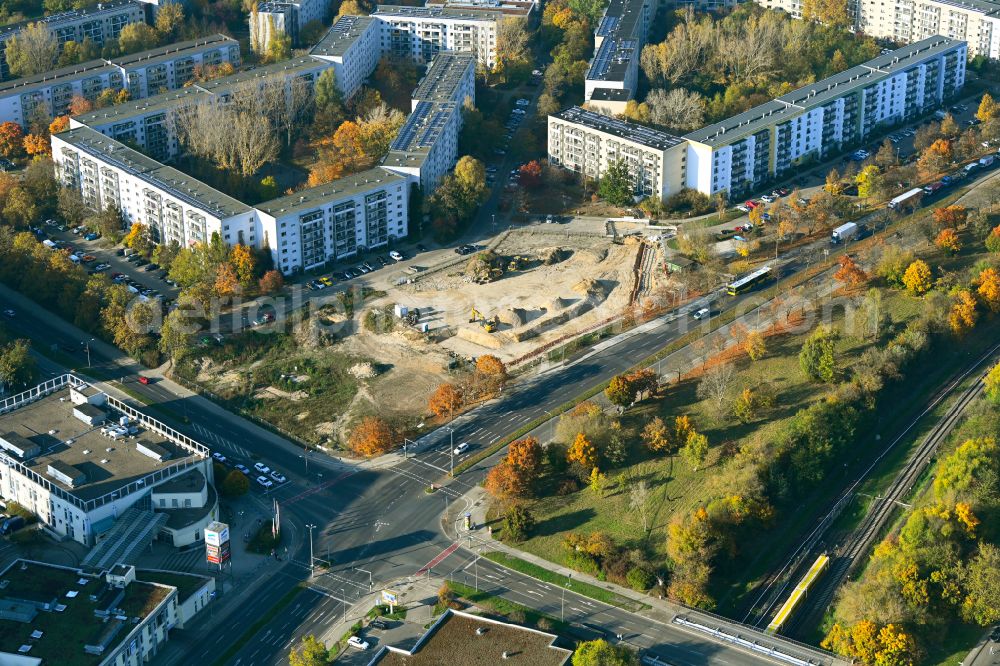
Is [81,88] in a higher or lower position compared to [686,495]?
higher

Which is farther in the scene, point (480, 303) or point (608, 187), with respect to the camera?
point (608, 187)

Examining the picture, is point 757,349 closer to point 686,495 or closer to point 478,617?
point 686,495

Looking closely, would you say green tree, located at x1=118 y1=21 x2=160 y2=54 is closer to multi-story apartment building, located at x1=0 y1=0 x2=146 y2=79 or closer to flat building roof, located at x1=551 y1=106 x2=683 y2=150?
multi-story apartment building, located at x1=0 y1=0 x2=146 y2=79

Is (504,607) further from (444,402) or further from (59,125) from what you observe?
(59,125)

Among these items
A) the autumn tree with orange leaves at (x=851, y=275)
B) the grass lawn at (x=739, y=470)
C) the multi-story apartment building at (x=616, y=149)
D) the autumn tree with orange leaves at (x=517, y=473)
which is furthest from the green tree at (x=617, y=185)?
the autumn tree with orange leaves at (x=517, y=473)

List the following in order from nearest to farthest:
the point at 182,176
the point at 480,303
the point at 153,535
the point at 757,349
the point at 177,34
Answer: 1. the point at 153,535
2. the point at 757,349
3. the point at 480,303
4. the point at 182,176
5. the point at 177,34

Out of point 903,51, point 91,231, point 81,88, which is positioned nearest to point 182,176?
point 91,231

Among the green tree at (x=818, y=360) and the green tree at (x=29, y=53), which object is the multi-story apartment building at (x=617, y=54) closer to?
the green tree at (x=818, y=360)
